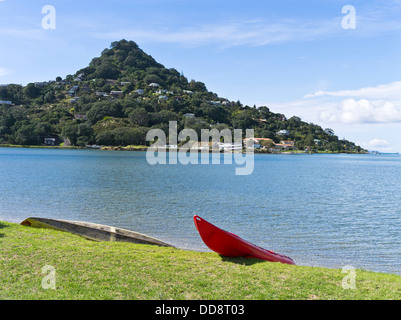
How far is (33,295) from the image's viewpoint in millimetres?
7172

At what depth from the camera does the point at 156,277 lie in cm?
842

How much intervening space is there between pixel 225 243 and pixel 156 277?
273cm

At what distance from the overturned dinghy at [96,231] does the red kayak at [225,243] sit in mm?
A: 2876

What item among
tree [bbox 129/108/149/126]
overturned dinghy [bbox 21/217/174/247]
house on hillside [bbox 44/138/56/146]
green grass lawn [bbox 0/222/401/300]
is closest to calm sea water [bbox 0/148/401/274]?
overturned dinghy [bbox 21/217/174/247]

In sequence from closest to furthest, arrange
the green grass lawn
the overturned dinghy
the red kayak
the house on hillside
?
the green grass lawn, the red kayak, the overturned dinghy, the house on hillside

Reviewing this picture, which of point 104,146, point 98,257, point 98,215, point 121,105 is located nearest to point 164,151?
point 104,146

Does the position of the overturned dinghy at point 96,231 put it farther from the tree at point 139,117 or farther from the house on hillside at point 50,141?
the tree at point 139,117

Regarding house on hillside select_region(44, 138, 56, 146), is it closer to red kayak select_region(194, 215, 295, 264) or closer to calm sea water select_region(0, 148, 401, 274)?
calm sea water select_region(0, 148, 401, 274)

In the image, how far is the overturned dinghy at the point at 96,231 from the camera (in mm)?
12648

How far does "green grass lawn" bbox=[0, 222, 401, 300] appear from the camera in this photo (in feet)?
24.6

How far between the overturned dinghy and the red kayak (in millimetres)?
2876

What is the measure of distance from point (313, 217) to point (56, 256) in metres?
17.4

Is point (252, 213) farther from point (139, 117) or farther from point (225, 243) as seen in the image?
point (139, 117)

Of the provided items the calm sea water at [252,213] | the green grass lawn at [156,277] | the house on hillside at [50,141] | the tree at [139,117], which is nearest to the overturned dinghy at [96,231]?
the green grass lawn at [156,277]
